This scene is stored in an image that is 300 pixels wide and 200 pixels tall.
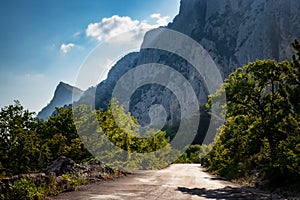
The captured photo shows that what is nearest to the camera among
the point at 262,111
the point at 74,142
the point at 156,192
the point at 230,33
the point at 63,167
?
the point at 156,192

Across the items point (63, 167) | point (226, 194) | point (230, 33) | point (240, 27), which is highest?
point (230, 33)

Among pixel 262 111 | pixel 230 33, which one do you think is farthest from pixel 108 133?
pixel 230 33

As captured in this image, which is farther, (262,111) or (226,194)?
(262,111)

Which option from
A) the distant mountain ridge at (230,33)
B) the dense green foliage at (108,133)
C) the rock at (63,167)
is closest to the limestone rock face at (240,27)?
the distant mountain ridge at (230,33)

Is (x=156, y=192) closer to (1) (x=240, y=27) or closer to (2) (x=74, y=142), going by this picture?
(2) (x=74, y=142)

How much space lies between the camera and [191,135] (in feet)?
464

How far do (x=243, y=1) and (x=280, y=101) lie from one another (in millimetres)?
139042

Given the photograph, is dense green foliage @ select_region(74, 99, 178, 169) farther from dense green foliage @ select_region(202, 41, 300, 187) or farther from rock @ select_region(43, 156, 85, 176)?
dense green foliage @ select_region(202, 41, 300, 187)

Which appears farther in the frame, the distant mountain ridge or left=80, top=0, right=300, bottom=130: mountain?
left=80, top=0, right=300, bottom=130: mountain

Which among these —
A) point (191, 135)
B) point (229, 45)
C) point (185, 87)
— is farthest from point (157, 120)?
point (229, 45)

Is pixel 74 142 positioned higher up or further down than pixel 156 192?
higher up

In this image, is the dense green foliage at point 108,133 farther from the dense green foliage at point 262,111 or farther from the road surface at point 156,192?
the dense green foliage at point 262,111

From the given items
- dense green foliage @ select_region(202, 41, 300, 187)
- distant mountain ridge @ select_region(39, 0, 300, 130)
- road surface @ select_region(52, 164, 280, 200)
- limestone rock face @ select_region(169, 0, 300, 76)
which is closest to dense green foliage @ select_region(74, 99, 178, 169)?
road surface @ select_region(52, 164, 280, 200)

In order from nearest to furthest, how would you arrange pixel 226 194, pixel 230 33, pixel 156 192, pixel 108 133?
pixel 156 192 → pixel 226 194 → pixel 108 133 → pixel 230 33
